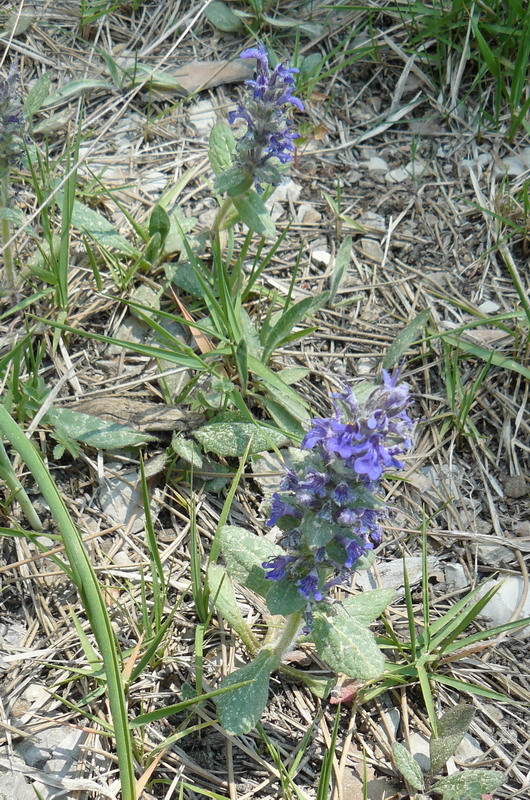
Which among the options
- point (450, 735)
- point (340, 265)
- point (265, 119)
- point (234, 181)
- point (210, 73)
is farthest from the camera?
point (210, 73)

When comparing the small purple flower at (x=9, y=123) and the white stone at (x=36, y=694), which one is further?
the small purple flower at (x=9, y=123)

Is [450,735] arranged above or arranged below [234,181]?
below

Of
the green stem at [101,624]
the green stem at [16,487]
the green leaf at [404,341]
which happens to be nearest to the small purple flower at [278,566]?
the green stem at [101,624]

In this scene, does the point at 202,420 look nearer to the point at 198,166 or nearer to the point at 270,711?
the point at 270,711

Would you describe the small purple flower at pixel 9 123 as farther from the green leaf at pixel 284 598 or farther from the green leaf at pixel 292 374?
the green leaf at pixel 284 598

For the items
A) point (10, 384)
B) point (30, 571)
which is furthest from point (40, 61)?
point (30, 571)

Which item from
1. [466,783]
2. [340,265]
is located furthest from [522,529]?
[340,265]

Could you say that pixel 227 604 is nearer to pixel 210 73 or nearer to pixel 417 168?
pixel 417 168
